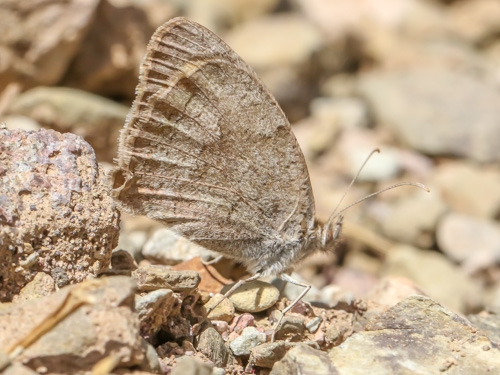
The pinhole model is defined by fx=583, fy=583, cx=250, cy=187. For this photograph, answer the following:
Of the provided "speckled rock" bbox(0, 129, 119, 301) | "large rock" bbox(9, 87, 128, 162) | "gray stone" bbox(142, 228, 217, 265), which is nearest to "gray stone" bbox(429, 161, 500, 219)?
"large rock" bbox(9, 87, 128, 162)

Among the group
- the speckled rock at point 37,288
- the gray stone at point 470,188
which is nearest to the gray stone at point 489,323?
the speckled rock at point 37,288

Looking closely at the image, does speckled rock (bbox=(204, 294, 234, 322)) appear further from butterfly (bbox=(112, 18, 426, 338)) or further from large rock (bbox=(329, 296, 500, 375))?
large rock (bbox=(329, 296, 500, 375))

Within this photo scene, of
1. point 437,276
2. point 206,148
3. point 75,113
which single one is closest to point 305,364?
point 206,148

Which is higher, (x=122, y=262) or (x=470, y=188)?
(x=122, y=262)

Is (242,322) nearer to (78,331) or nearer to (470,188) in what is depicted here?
(78,331)

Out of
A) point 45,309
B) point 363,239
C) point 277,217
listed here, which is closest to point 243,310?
point 277,217

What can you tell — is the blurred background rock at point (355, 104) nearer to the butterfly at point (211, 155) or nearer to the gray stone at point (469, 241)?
the gray stone at point (469, 241)

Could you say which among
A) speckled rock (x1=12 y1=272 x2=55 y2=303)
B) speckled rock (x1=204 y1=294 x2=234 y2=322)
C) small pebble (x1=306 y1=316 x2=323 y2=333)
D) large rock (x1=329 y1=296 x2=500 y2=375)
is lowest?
small pebble (x1=306 y1=316 x2=323 y2=333)
